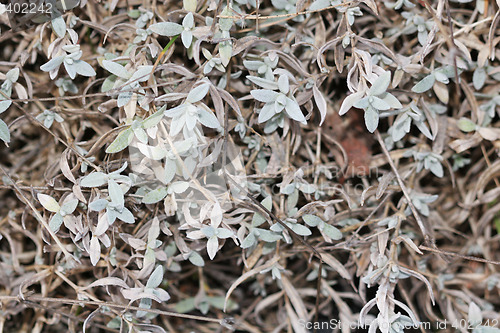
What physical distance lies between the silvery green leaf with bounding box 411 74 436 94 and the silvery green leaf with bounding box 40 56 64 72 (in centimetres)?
77

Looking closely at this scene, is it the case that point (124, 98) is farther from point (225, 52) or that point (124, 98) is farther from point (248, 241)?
point (248, 241)

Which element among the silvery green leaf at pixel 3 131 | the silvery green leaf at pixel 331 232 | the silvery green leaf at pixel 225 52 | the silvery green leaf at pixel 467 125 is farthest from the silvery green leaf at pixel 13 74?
the silvery green leaf at pixel 467 125

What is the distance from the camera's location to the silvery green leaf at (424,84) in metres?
1.04

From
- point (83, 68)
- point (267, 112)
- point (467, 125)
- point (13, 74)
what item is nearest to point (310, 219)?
point (267, 112)

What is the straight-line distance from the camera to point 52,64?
973 mm

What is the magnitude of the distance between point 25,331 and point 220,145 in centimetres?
73

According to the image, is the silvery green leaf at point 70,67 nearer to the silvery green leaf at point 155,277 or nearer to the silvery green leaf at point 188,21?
the silvery green leaf at point 188,21

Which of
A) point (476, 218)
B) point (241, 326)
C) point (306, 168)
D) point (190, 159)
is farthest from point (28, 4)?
point (476, 218)

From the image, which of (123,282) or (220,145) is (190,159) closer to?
(220,145)

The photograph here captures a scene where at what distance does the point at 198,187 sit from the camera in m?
0.98

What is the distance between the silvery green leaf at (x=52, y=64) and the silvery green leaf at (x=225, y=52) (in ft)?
1.11

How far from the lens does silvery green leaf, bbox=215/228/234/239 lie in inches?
38.0

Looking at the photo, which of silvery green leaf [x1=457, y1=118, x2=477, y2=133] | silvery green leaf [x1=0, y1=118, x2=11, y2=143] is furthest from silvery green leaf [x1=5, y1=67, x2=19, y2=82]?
silvery green leaf [x1=457, y1=118, x2=477, y2=133]

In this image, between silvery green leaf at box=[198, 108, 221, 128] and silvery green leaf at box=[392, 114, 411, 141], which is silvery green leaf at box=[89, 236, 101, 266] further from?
silvery green leaf at box=[392, 114, 411, 141]
